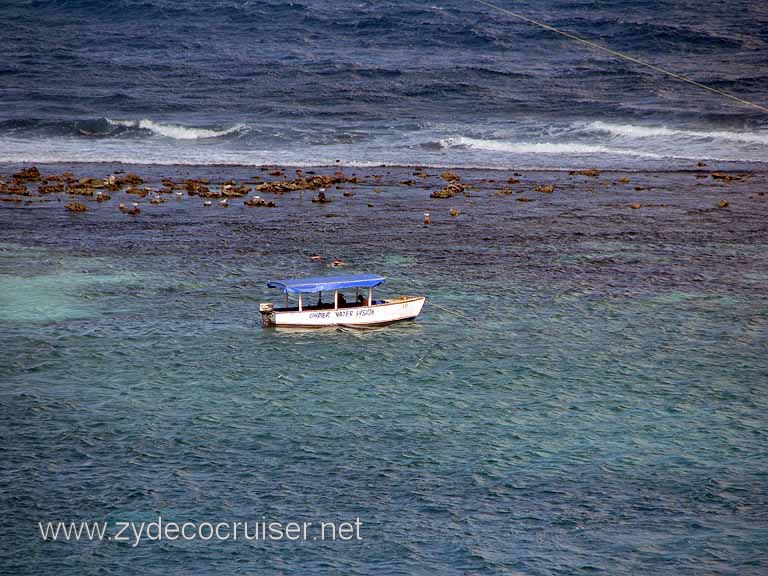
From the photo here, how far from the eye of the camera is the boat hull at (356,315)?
96.7 feet

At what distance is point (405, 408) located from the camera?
77.9 ft

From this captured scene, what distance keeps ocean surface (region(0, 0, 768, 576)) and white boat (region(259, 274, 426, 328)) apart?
398mm

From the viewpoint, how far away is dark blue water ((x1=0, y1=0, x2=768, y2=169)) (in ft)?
218

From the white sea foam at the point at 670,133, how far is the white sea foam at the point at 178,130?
2538 centimetres

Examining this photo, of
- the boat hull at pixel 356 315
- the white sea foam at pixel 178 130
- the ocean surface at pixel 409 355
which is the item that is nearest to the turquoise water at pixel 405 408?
the ocean surface at pixel 409 355

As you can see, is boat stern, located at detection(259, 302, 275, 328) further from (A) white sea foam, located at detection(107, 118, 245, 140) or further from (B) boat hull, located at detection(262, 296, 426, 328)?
(A) white sea foam, located at detection(107, 118, 245, 140)

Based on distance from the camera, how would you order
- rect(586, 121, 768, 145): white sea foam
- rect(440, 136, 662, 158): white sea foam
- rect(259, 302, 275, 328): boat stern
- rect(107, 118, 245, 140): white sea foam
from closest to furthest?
rect(259, 302, 275, 328): boat stern < rect(440, 136, 662, 158): white sea foam < rect(586, 121, 768, 145): white sea foam < rect(107, 118, 245, 140): white sea foam

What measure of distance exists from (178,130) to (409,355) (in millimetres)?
47729

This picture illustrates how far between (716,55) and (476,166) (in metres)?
40.7

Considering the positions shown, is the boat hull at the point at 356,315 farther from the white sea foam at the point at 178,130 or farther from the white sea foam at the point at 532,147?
the white sea foam at the point at 178,130

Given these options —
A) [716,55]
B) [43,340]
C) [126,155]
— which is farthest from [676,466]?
[716,55]

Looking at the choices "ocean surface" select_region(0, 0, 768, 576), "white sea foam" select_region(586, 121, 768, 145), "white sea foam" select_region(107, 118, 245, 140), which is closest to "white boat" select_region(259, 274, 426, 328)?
"ocean surface" select_region(0, 0, 768, 576)

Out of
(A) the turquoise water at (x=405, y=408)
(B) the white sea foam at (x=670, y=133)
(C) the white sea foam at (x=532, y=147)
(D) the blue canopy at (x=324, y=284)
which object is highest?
(B) the white sea foam at (x=670, y=133)

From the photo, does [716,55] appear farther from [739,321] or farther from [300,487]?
[300,487]
